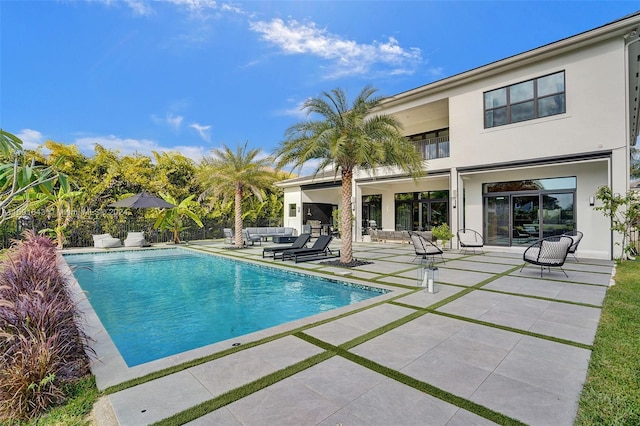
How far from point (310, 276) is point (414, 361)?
646 centimetres

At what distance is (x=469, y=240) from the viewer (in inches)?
626

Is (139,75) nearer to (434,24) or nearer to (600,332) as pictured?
(434,24)

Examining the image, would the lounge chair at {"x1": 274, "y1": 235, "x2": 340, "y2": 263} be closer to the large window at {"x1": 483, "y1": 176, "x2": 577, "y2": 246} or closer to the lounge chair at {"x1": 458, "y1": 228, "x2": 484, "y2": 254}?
the lounge chair at {"x1": 458, "y1": 228, "x2": 484, "y2": 254}

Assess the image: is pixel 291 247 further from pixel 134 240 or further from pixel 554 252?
pixel 134 240

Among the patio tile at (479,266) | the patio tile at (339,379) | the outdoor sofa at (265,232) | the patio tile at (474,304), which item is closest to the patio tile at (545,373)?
the patio tile at (339,379)

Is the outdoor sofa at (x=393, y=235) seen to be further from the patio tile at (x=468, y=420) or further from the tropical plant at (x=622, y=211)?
the patio tile at (x=468, y=420)

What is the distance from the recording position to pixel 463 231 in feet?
54.9

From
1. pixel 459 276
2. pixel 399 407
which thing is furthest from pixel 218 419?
pixel 459 276

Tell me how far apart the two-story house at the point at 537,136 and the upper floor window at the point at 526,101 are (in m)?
0.04

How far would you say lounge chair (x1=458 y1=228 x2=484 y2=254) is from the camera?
15.4 m

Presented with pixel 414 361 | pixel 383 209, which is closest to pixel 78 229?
pixel 383 209

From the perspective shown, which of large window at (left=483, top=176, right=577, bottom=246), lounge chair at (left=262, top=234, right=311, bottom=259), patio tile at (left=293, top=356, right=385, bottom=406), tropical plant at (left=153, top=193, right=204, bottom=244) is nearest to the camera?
patio tile at (left=293, top=356, right=385, bottom=406)

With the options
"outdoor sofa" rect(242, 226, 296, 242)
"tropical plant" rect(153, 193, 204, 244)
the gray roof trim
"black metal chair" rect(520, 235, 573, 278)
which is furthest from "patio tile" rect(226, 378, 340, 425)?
"tropical plant" rect(153, 193, 204, 244)

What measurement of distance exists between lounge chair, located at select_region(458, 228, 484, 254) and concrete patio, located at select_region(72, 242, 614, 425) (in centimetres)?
857
